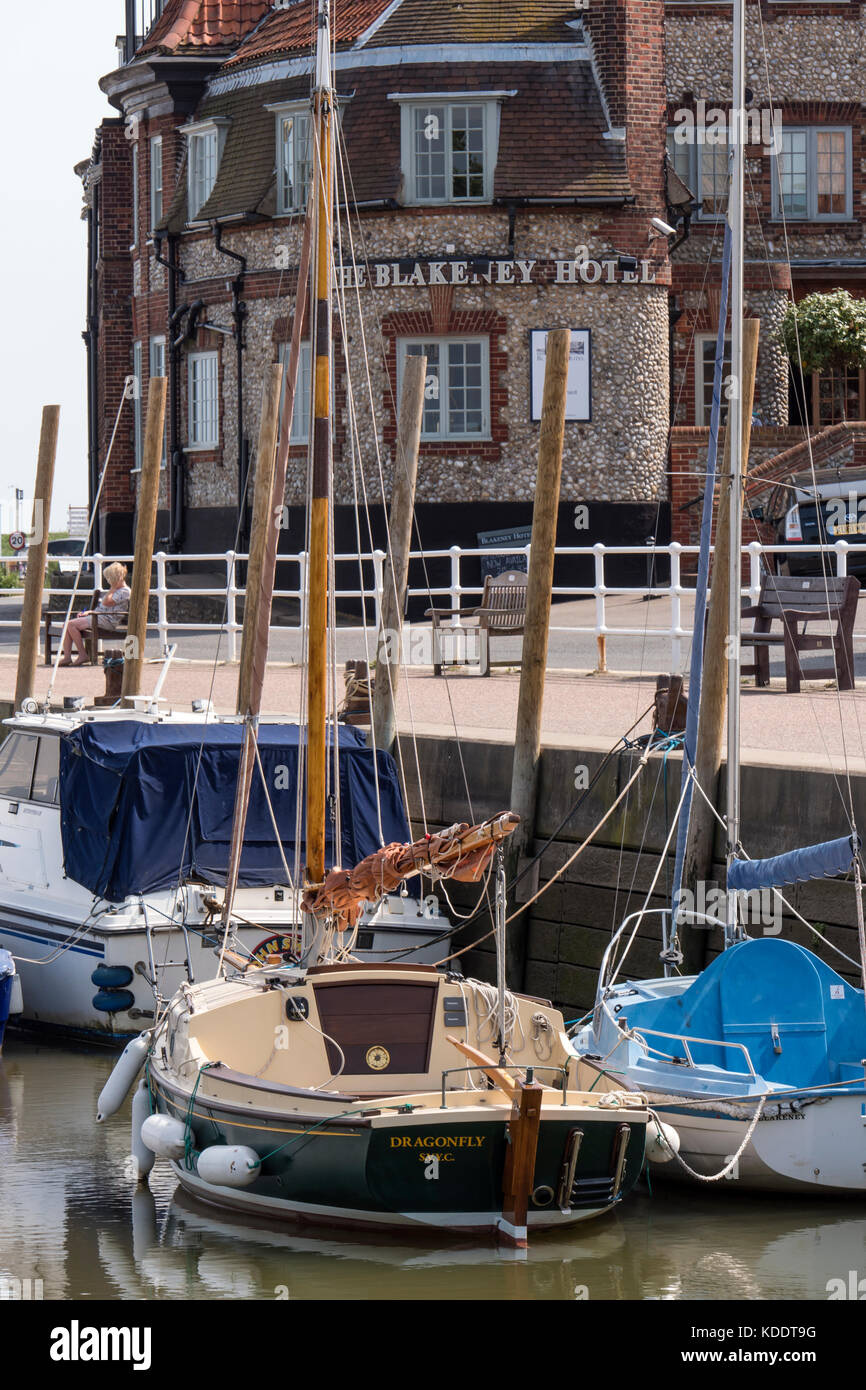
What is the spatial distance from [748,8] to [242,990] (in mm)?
28039

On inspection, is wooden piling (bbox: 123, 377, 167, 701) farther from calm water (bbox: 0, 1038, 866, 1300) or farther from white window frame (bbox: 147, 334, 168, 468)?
white window frame (bbox: 147, 334, 168, 468)

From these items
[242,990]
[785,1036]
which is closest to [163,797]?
[242,990]

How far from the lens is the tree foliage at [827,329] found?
111 ft

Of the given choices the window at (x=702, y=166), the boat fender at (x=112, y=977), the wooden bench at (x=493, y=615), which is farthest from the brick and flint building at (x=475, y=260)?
the boat fender at (x=112, y=977)

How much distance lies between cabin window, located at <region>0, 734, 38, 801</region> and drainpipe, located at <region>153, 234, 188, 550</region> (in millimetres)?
19021

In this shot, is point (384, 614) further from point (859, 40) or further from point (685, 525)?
point (859, 40)

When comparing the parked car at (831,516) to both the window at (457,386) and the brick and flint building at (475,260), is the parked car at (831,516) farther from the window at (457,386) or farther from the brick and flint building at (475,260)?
the window at (457,386)

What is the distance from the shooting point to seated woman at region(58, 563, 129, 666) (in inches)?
929

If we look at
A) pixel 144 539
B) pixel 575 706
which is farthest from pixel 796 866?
pixel 144 539

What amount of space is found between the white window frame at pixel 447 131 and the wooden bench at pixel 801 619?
1561 centimetres

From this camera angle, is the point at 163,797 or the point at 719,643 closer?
the point at 719,643

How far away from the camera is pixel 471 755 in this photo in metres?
15.1

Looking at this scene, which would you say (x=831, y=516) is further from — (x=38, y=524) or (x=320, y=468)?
(x=320, y=468)

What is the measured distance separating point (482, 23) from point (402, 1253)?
1050 inches
